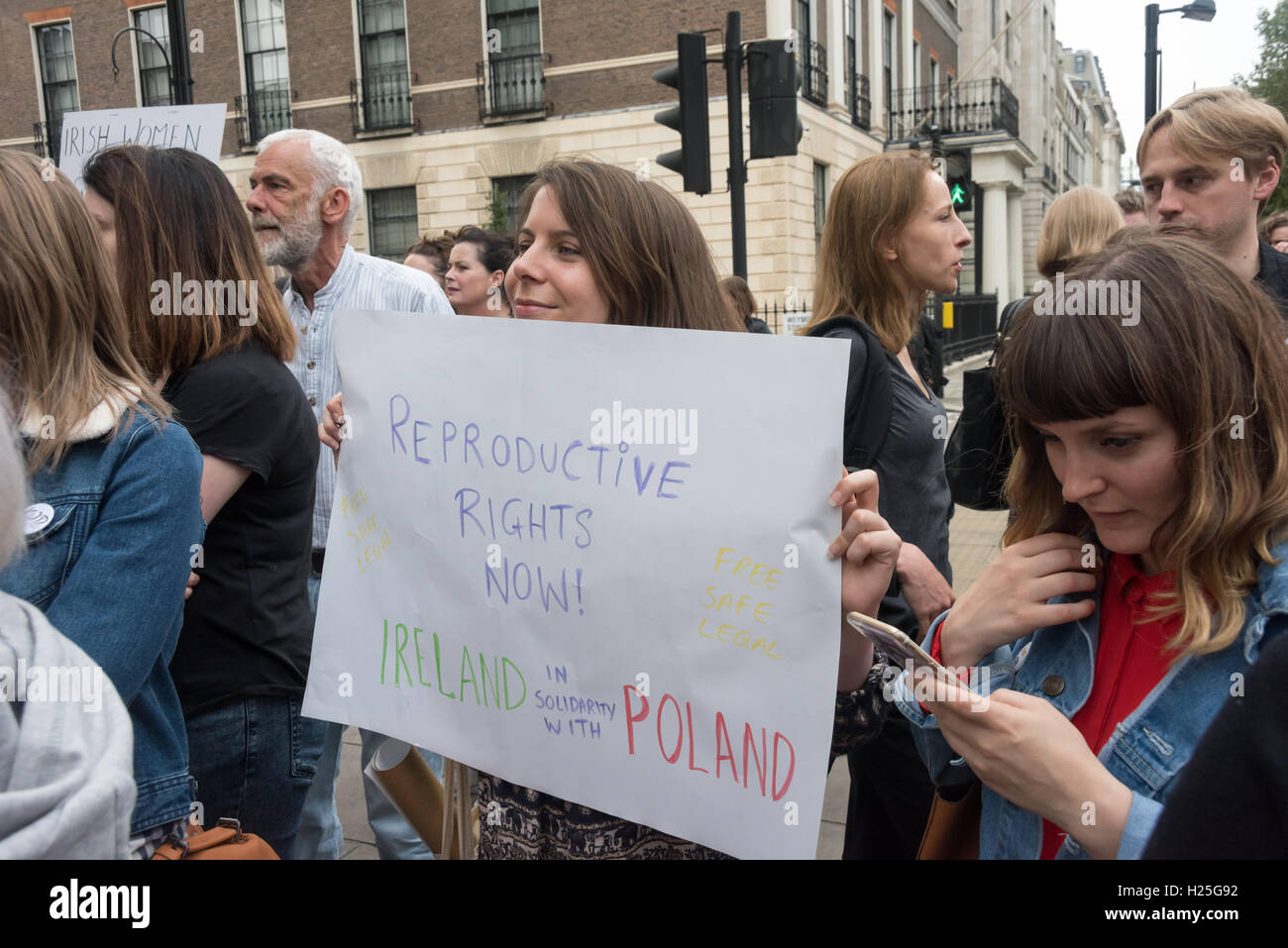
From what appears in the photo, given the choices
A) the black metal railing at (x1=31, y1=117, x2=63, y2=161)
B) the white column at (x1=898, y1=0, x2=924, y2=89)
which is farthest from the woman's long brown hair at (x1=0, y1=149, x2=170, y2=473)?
the white column at (x1=898, y1=0, x2=924, y2=89)

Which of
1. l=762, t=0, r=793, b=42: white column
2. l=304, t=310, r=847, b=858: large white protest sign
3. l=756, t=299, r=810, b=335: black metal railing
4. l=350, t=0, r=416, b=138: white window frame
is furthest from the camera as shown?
l=350, t=0, r=416, b=138: white window frame

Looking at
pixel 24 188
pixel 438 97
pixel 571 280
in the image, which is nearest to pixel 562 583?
pixel 571 280

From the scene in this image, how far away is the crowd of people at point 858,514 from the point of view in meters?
1.20

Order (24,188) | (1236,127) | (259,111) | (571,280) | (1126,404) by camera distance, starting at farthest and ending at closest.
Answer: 1. (259,111)
2. (1236,127)
3. (571,280)
4. (24,188)
5. (1126,404)

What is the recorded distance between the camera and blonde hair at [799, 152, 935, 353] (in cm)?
265

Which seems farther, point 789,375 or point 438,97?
point 438,97

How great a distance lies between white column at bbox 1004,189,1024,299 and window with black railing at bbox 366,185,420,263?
20.8 metres

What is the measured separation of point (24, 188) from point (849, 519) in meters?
1.41

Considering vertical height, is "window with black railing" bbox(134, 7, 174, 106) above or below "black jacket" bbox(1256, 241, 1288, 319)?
above

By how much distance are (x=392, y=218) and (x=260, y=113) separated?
158 inches

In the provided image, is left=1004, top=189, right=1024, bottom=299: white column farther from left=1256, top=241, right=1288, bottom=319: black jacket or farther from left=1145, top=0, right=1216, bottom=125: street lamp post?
left=1256, top=241, right=1288, bottom=319: black jacket

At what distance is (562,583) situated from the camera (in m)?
1.66

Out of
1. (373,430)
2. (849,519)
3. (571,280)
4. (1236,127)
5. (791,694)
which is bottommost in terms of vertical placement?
(791,694)

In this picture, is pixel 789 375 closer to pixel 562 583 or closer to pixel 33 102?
pixel 562 583
